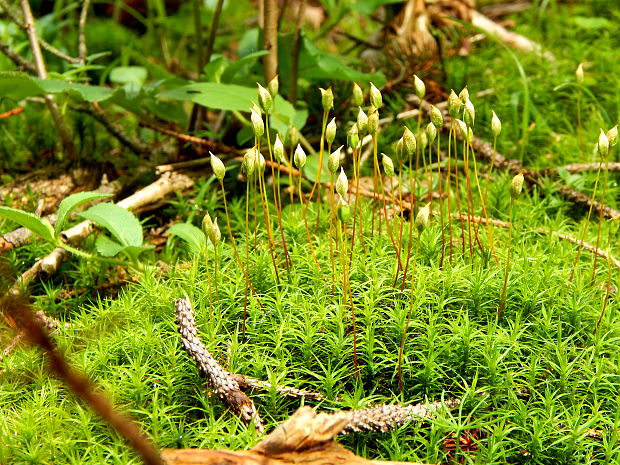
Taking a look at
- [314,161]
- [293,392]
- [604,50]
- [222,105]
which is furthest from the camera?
[604,50]

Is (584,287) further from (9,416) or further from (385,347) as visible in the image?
(9,416)

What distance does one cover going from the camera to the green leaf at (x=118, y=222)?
7.89 ft

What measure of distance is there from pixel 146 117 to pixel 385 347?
5.89 feet

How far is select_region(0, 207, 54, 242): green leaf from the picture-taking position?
7.07ft

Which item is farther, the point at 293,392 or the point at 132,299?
the point at 132,299

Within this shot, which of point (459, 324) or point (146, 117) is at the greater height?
point (146, 117)

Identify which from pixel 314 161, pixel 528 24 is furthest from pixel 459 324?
pixel 528 24

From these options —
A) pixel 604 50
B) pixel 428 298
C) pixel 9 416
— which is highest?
pixel 604 50

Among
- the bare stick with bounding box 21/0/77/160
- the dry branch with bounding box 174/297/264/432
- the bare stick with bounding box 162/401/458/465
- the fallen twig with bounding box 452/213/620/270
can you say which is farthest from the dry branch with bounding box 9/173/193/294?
the fallen twig with bounding box 452/213/620/270

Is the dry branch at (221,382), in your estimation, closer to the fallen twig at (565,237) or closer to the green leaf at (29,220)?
→ the green leaf at (29,220)

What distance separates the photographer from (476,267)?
87.9 inches

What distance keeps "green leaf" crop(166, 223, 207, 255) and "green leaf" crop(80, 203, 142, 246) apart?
175 mm

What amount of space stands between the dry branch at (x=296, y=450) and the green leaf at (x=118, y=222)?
104cm

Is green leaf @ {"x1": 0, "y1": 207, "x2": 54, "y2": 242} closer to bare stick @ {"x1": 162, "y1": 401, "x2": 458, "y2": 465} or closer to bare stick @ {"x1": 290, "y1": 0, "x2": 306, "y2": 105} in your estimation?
bare stick @ {"x1": 162, "y1": 401, "x2": 458, "y2": 465}
